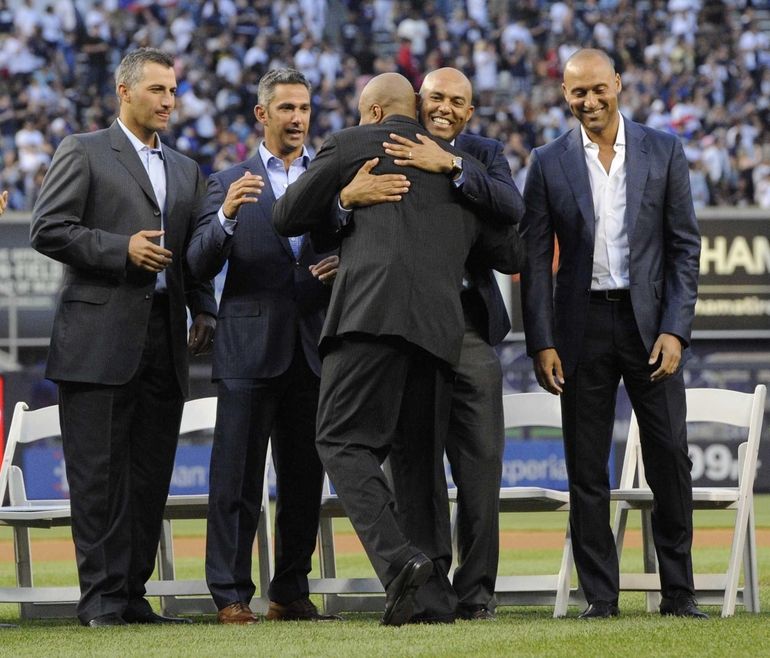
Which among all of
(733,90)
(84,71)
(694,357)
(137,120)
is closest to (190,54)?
(84,71)

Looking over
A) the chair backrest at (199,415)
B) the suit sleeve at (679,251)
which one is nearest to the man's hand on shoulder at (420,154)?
the suit sleeve at (679,251)

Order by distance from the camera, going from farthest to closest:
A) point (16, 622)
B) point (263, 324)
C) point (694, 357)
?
point (694, 357) < point (16, 622) < point (263, 324)

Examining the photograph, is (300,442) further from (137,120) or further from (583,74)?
(583,74)

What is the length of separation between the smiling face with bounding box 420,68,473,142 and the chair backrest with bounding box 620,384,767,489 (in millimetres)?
1558

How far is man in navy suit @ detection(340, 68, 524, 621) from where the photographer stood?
5715 millimetres

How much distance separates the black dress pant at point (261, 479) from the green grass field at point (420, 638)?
29 centimetres

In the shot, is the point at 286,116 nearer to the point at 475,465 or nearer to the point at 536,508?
the point at 475,465

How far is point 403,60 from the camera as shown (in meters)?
21.9

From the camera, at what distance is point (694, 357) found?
1616 centimetres

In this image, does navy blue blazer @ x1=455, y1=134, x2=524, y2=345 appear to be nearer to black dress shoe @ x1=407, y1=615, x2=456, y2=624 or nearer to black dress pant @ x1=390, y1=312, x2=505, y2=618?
black dress pant @ x1=390, y1=312, x2=505, y2=618

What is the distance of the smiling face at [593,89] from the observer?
19.6 ft

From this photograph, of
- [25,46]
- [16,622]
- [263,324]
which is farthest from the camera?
[25,46]

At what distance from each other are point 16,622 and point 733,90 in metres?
17.2

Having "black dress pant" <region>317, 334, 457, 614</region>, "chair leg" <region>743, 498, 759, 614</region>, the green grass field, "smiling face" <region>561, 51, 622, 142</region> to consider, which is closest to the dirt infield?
"chair leg" <region>743, 498, 759, 614</region>
